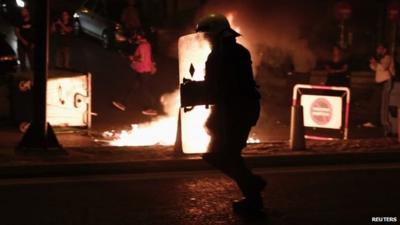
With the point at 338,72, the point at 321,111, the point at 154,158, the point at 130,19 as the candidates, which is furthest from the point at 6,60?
the point at 130,19

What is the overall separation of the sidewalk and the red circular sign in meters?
0.92

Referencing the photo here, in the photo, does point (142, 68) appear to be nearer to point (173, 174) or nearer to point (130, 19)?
point (130, 19)

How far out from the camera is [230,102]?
6.38 m

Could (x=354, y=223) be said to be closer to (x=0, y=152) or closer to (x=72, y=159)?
(x=72, y=159)

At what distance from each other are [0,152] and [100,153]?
3.84ft

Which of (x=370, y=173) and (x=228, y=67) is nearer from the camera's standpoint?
(x=228, y=67)

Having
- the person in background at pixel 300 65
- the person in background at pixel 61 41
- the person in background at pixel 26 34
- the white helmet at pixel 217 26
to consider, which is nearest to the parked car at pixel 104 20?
the person in background at pixel 61 41

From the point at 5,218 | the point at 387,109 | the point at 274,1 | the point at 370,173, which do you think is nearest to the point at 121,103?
the point at 274,1

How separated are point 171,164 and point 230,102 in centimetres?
255

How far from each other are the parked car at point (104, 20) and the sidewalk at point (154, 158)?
10.3 metres

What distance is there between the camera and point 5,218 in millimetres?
6496

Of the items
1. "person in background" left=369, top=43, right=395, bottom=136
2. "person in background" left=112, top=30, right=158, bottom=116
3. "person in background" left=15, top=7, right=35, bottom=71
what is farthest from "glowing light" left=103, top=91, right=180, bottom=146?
"person in background" left=369, top=43, right=395, bottom=136

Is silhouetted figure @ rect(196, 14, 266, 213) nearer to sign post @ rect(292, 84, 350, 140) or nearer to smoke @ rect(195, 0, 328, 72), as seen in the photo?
sign post @ rect(292, 84, 350, 140)

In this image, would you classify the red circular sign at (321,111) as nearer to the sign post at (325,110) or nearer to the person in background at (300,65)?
the sign post at (325,110)
